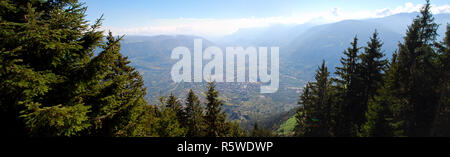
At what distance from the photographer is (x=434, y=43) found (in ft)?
56.9

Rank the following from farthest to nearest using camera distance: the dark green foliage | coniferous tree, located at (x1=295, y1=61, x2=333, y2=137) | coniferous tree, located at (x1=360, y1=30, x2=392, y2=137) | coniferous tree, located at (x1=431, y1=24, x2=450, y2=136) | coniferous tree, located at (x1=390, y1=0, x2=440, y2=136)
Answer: coniferous tree, located at (x1=295, y1=61, x2=333, y2=137), coniferous tree, located at (x1=360, y1=30, x2=392, y2=137), coniferous tree, located at (x1=390, y1=0, x2=440, y2=136), coniferous tree, located at (x1=431, y1=24, x2=450, y2=136), the dark green foliage

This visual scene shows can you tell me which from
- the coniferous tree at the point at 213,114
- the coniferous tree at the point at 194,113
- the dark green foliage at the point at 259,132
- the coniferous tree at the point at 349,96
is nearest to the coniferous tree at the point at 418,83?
the coniferous tree at the point at 349,96

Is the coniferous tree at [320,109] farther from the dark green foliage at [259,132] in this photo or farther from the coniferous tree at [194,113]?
the dark green foliage at [259,132]

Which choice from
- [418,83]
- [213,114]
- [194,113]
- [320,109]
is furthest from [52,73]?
[418,83]

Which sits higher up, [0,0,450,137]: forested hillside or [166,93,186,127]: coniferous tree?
[0,0,450,137]: forested hillside

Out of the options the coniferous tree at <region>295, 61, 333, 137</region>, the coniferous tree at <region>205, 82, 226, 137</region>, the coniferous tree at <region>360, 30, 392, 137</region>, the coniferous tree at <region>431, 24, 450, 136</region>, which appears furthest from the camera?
the coniferous tree at <region>295, 61, 333, 137</region>

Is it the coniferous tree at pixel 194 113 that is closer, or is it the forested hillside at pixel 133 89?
the forested hillside at pixel 133 89

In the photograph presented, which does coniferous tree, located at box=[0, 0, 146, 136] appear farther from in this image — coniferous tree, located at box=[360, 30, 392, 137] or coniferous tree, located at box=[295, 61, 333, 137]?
coniferous tree, located at box=[360, 30, 392, 137]

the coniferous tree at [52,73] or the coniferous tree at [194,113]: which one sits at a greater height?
the coniferous tree at [52,73]

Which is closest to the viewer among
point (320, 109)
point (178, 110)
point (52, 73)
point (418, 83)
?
point (52, 73)

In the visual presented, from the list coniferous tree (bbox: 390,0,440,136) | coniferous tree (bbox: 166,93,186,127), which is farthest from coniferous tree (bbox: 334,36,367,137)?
coniferous tree (bbox: 166,93,186,127)

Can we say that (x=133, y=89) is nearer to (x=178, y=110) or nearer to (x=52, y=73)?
(x=52, y=73)
